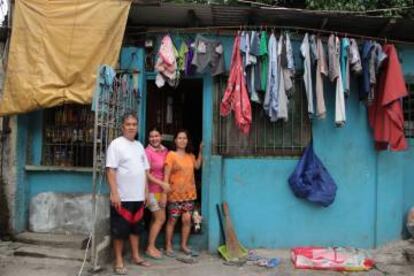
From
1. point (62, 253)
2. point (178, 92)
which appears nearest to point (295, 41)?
point (178, 92)

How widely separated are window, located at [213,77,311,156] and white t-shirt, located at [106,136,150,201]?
1.52 metres

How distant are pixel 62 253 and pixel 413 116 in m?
5.45

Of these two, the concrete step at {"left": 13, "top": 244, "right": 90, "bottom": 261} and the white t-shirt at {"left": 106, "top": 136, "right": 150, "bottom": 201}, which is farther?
the concrete step at {"left": 13, "top": 244, "right": 90, "bottom": 261}

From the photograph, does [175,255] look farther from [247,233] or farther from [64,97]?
[64,97]

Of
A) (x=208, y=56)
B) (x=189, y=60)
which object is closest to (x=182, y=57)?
(x=189, y=60)

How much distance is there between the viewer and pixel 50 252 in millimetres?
6375

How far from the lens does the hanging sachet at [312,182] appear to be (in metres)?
6.89

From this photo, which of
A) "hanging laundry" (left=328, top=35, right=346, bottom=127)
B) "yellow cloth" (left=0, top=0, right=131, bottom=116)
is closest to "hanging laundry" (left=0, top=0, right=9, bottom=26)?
"yellow cloth" (left=0, top=0, right=131, bottom=116)

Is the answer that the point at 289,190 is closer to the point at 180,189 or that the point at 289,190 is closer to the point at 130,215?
the point at 180,189

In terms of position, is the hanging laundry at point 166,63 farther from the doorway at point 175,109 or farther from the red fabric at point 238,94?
the red fabric at point 238,94

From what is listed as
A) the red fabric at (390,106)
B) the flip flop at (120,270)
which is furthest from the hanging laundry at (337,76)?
the flip flop at (120,270)

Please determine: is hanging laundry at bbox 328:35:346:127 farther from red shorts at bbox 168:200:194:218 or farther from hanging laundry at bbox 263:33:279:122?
red shorts at bbox 168:200:194:218

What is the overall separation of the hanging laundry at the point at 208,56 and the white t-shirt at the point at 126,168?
155cm

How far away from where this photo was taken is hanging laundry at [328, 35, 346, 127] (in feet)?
21.7
